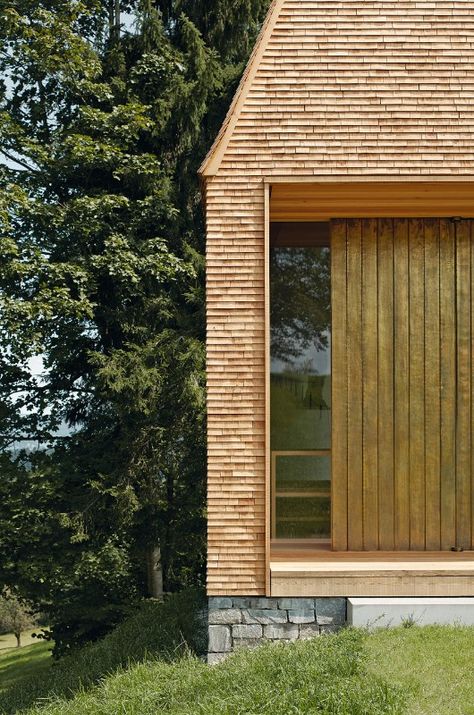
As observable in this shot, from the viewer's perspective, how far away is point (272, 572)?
7129mm

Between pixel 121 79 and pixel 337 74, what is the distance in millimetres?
7675

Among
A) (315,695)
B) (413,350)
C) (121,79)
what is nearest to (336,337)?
(413,350)

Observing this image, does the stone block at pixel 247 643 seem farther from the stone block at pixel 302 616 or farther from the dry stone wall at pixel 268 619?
the stone block at pixel 302 616

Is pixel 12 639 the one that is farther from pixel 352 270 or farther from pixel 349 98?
pixel 349 98

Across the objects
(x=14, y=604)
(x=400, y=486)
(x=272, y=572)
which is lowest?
(x=14, y=604)

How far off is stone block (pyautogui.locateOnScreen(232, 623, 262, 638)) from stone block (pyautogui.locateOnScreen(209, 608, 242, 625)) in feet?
0.19

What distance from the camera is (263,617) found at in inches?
281

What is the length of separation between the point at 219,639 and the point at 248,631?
10.0 inches

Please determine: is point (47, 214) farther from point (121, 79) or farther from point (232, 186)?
point (232, 186)

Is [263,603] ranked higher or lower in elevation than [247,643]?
higher

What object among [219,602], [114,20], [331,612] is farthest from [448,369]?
[114,20]

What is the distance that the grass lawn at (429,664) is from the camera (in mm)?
5312

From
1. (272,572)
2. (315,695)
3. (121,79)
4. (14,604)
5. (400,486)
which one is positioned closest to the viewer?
(315,695)

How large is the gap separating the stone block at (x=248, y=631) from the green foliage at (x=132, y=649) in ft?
2.57
